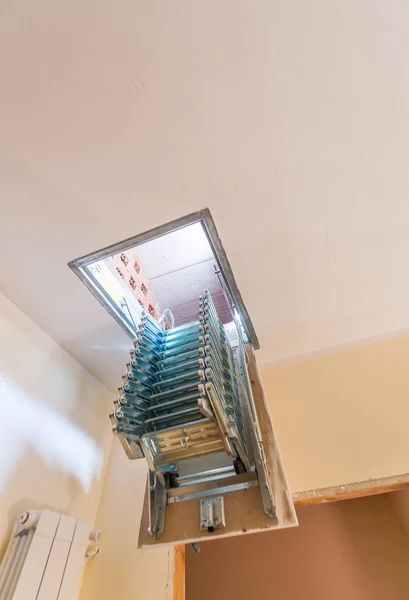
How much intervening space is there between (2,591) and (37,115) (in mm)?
1478

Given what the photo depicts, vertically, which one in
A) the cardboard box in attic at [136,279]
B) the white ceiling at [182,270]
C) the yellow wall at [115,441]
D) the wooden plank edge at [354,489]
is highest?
the white ceiling at [182,270]

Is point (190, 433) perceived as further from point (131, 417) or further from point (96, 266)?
point (96, 266)

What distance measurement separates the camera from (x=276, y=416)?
5.03 feet

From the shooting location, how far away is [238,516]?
906 mm

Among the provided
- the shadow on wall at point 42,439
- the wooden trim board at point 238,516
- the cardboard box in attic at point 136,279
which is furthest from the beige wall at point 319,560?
the cardboard box in attic at point 136,279

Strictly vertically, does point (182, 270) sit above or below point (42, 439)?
above

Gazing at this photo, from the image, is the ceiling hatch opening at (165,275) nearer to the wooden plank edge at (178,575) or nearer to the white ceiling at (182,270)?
the white ceiling at (182,270)

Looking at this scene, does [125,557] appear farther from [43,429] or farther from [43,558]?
[43,429]

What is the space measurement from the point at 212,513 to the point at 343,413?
0.85 metres

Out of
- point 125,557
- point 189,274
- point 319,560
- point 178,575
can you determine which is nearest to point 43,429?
point 125,557

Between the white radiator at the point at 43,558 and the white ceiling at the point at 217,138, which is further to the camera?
the white radiator at the point at 43,558

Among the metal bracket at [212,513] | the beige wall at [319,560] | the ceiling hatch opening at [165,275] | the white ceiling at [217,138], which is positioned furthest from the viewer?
the beige wall at [319,560]

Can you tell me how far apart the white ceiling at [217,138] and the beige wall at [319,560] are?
1912mm

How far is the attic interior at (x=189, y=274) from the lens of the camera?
32.8 inches
